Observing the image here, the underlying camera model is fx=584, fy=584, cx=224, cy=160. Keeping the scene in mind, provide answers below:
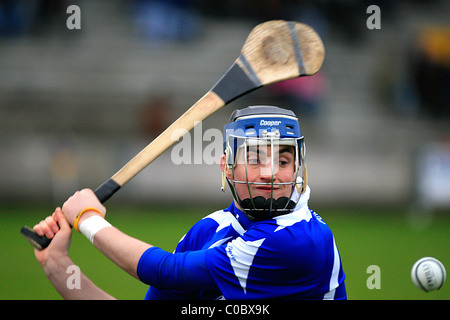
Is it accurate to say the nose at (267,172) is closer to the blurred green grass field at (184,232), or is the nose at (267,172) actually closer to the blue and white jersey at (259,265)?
the blue and white jersey at (259,265)

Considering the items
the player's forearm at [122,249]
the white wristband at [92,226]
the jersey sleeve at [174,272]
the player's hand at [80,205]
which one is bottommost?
the jersey sleeve at [174,272]

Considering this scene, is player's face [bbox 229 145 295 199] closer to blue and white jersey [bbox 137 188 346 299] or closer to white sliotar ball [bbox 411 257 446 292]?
blue and white jersey [bbox 137 188 346 299]

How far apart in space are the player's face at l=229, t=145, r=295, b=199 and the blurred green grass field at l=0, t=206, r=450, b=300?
117 inches

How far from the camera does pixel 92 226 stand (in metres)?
2.36

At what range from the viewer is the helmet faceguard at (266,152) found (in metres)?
2.31

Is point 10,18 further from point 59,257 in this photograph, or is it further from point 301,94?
point 59,257

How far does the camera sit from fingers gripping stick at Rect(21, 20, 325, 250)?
2619 millimetres

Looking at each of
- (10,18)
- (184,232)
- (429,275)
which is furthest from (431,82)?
(429,275)

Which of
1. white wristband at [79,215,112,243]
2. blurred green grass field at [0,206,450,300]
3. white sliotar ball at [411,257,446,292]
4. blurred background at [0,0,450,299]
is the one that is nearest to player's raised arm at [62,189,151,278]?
white wristband at [79,215,112,243]

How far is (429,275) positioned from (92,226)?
1.69 metres

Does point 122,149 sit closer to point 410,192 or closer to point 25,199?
point 25,199

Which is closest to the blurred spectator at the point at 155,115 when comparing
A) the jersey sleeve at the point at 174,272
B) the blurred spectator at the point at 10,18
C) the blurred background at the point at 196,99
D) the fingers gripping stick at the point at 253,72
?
the blurred background at the point at 196,99

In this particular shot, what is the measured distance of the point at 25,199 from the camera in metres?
9.90

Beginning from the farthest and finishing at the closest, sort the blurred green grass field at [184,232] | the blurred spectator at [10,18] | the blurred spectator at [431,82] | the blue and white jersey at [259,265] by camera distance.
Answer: the blurred spectator at [431,82], the blurred spectator at [10,18], the blurred green grass field at [184,232], the blue and white jersey at [259,265]
